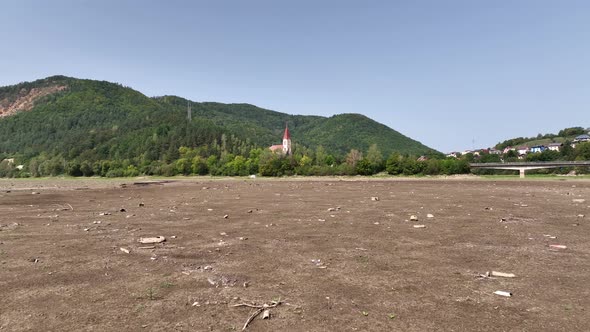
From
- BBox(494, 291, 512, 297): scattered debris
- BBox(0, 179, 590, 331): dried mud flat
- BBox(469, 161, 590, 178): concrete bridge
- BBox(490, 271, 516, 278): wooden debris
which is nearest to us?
BBox(0, 179, 590, 331): dried mud flat

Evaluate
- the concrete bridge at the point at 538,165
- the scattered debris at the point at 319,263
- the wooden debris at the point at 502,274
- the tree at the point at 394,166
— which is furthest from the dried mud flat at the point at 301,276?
the concrete bridge at the point at 538,165

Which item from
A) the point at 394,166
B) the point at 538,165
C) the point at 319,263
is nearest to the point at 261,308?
the point at 319,263

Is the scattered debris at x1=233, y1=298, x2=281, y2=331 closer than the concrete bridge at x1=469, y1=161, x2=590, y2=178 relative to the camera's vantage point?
Yes

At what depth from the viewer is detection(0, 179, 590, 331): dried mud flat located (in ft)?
23.0

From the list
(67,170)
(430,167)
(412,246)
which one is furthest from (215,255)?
(67,170)

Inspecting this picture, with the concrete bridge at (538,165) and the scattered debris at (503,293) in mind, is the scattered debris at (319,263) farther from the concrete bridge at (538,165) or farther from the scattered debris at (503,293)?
the concrete bridge at (538,165)

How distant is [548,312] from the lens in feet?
23.6

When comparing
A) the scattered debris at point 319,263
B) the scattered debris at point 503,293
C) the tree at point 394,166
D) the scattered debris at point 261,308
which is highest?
the tree at point 394,166

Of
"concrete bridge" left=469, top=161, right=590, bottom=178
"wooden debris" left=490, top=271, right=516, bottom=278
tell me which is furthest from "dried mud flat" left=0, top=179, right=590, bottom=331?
"concrete bridge" left=469, top=161, right=590, bottom=178

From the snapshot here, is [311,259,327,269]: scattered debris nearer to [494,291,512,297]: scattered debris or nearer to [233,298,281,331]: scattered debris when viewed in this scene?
[233,298,281,331]: scattered debris

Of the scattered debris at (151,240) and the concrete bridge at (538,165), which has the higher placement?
the concrete bridge at (538,165)

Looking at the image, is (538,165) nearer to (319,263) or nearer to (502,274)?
(502,274)

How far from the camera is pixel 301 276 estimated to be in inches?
390

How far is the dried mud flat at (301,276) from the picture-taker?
700 cm
